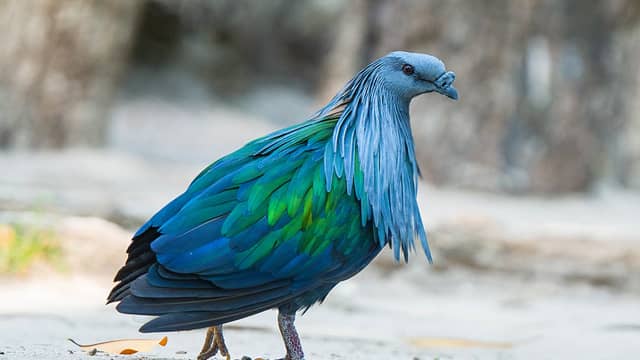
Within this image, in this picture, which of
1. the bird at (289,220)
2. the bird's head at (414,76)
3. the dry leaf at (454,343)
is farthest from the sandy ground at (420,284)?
the bird's head at (414,76)

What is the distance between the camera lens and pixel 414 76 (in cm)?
330

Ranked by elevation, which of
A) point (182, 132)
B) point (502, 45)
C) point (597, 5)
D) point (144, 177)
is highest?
point (182, 132)

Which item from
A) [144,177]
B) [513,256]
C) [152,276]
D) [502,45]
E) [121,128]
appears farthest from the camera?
[121,128]

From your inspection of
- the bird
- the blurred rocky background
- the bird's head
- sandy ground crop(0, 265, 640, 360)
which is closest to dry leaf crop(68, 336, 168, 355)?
sandy ground crop(0, 265, 640, 360)

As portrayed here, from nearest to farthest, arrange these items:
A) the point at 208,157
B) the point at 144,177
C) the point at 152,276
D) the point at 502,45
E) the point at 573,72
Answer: the point at 152,276
the point at 144,177
the point at 502,45
the point at 573,72
the point at 208,157

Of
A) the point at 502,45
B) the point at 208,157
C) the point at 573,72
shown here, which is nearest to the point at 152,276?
the point at 502,45

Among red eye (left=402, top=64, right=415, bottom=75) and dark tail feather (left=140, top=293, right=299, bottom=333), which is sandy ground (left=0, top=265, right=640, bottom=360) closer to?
dark tail feather (left=140, top=293, right=299, bottom=333)

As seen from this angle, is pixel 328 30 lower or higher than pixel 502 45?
higher

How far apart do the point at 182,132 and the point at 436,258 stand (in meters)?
9.42

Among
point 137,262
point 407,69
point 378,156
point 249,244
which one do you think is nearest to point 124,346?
point 137,262

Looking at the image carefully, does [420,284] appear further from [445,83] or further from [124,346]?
[445,83]

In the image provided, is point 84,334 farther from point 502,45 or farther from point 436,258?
point 502,45

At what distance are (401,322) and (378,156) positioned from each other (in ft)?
7.17

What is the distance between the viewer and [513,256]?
6.58 metres
